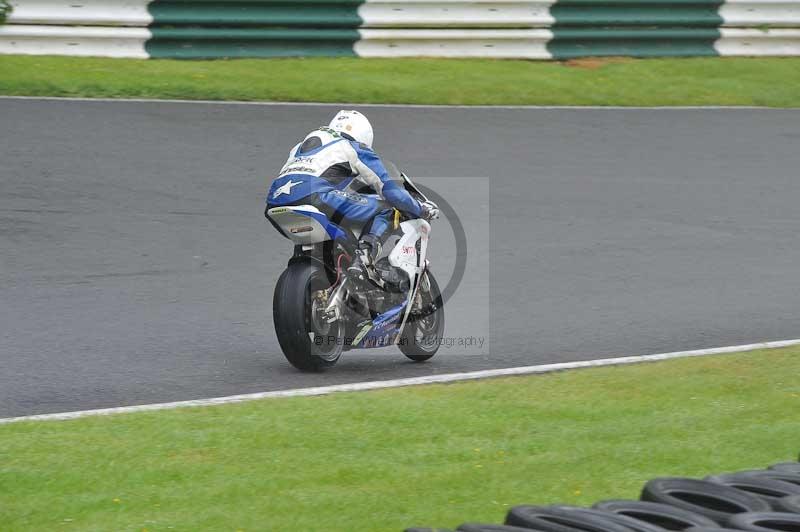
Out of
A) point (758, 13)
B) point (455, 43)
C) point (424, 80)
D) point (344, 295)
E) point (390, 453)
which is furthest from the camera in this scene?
point (758, 13)

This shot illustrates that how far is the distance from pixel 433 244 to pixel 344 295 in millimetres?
3484

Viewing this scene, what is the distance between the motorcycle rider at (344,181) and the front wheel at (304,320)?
32cm

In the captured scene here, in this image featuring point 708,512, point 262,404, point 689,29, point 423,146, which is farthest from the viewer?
point 689,29

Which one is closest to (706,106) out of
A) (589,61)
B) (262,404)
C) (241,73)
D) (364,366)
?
(589,61)

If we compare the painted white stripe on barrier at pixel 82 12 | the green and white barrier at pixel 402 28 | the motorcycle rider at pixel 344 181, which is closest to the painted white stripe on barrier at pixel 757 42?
the green and white barrier at pixel 402 28

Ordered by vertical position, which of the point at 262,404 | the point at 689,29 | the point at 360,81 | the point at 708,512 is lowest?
the point at 708,512

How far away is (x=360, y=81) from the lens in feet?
52.9

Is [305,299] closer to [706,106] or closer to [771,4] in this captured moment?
[706,106]

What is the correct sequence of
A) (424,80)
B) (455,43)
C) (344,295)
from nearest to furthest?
(344,295)
(424,80)
(455,43)

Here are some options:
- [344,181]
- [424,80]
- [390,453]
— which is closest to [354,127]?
[344,181]

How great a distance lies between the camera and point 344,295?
28.8 ft

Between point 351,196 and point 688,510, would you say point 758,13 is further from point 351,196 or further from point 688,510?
point 688,510

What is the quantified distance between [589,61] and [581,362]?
31.3 ft

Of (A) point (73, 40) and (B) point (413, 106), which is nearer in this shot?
(A) point (73, 40)
